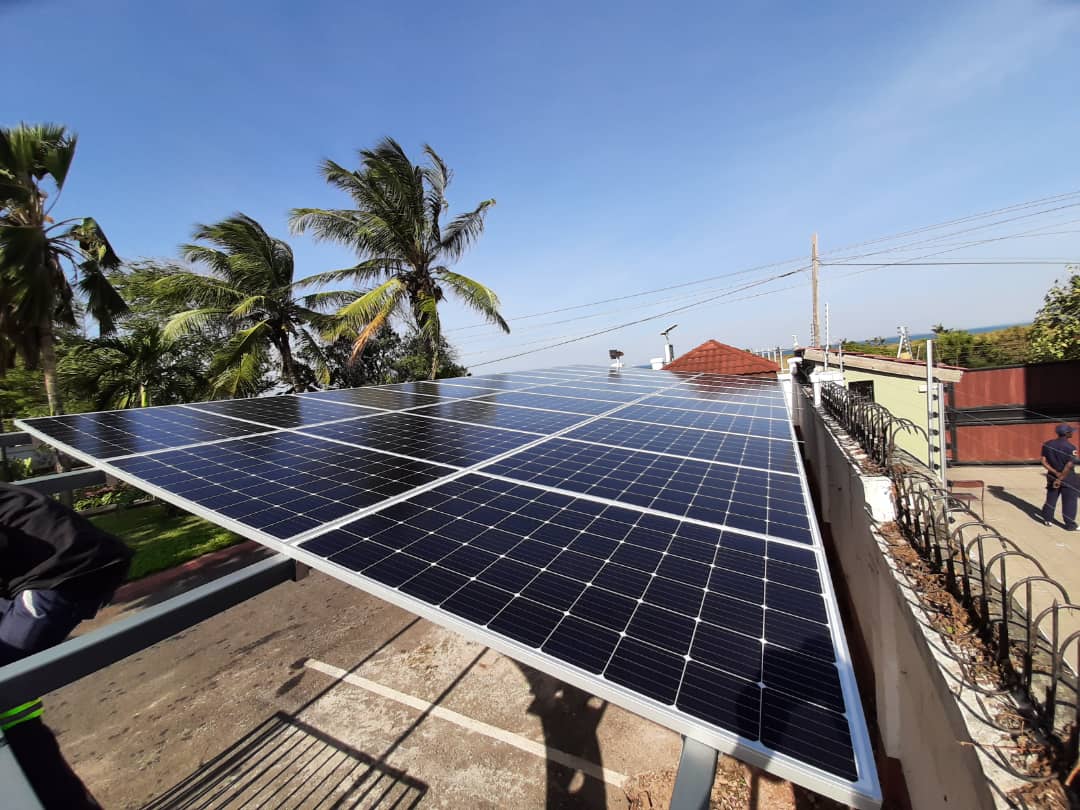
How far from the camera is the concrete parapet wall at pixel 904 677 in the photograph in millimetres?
2207

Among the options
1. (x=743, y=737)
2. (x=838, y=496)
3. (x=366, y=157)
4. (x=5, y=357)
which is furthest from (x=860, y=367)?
(x=5, y=357)

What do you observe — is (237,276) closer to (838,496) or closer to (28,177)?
(28,177)

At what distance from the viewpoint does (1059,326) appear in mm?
15938

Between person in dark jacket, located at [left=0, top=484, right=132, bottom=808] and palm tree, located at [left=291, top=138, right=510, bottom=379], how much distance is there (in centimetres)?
1345

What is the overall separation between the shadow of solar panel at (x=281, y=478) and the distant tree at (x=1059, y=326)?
2242 cm

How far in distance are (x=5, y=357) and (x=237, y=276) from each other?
733 centimetres

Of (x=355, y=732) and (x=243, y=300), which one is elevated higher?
(x=243, y=300)

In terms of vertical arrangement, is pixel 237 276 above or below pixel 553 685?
above

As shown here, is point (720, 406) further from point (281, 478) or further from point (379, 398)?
point (281, 478)

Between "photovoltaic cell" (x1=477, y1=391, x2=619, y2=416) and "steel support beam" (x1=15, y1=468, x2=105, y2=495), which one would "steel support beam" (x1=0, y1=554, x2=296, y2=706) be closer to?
"steel support beam" (x1=15, y1=468, x2=105, y2=495)

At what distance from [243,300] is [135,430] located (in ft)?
40.7

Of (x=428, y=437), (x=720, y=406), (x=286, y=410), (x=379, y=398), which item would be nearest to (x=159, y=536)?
(x=286, y=410)

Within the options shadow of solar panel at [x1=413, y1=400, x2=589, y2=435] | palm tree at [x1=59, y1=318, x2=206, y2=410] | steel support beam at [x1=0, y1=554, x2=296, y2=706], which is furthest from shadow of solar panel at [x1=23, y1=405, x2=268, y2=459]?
palm tree at [x1=59, y1=318, x2=206, y2=410]

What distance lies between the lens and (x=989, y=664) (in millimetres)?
2494
